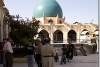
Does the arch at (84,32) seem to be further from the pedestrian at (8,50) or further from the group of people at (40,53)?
the pedestrian at (8,50)

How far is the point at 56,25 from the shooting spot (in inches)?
2633

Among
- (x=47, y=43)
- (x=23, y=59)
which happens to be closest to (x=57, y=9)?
(x=23, y=59)

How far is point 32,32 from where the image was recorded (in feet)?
84.2

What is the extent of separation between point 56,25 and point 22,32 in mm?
42556

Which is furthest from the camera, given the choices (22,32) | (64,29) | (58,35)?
(58,35)

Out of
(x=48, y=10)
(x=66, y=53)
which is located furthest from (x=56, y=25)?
(x=66, y=53)

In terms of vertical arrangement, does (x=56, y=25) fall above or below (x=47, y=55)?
above

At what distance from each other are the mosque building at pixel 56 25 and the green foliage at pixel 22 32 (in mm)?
35903

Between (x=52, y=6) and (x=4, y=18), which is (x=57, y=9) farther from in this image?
(x=4, y=18)

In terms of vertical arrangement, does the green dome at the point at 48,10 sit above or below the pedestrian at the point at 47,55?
above

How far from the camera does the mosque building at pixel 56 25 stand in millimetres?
65500

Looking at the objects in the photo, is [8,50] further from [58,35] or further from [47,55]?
[58,35]

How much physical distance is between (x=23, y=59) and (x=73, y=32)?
48.9 m

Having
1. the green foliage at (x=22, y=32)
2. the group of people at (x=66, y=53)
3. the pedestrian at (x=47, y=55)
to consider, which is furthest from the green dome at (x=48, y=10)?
the pedestrian at (x=47, y=55)
